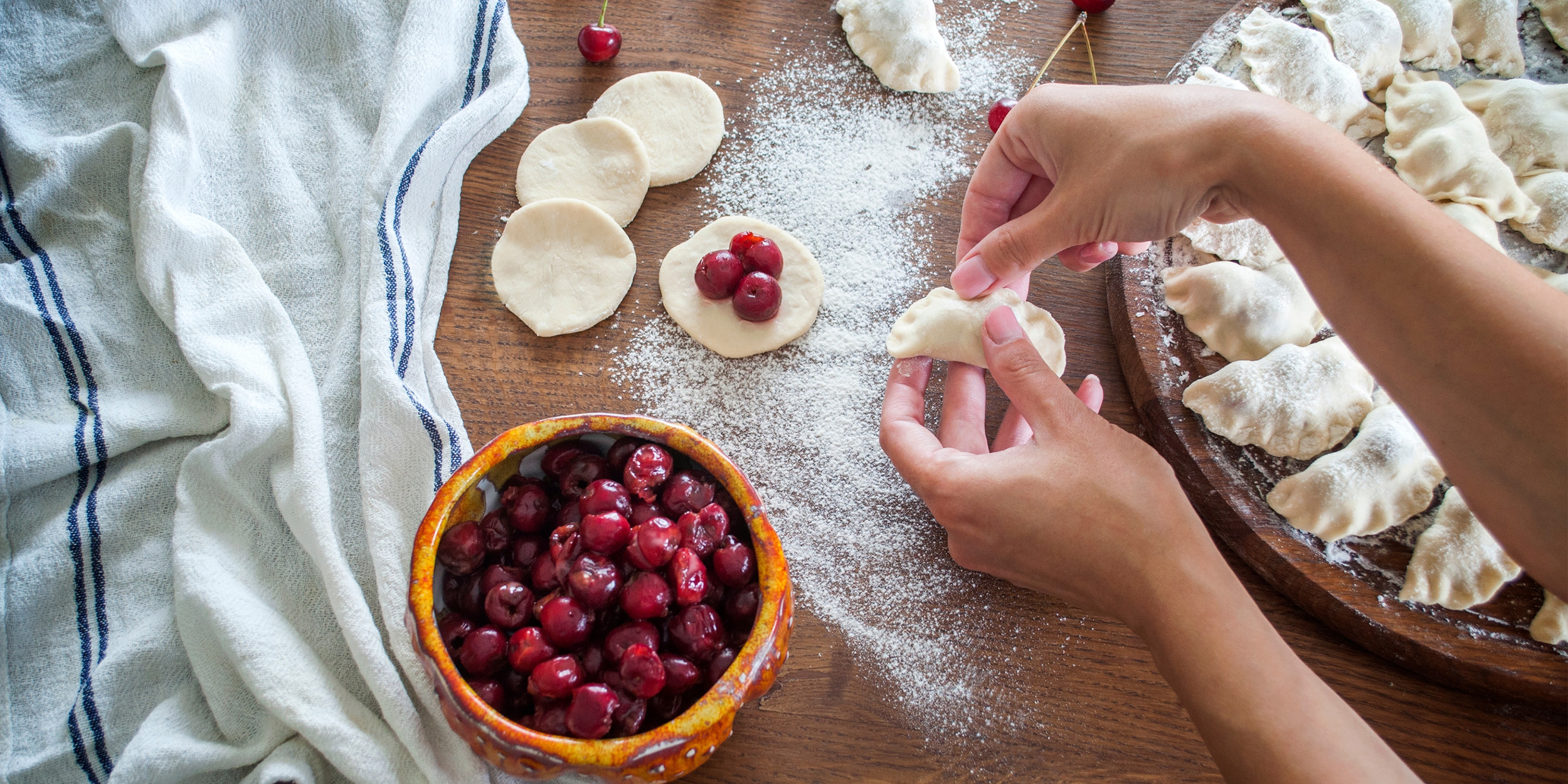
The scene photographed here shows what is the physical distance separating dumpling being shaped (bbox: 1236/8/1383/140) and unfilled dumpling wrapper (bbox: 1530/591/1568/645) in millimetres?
770

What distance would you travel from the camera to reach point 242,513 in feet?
3.59

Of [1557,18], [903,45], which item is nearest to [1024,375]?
[903,45]

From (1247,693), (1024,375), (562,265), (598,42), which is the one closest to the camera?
(1247,693)

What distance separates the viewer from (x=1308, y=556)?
3.64 ft

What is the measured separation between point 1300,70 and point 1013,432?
784 mm

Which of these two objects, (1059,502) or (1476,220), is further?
(1476,220)

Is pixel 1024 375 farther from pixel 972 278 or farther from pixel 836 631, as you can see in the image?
pixel 836 631

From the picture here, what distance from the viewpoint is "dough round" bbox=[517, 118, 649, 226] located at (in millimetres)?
1291

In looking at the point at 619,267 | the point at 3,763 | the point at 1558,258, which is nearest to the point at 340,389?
the point at 619,267

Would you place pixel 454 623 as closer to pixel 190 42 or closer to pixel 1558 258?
pixel 190 42

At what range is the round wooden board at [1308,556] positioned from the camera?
1.08 metres

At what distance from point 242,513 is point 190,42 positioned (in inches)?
28.5

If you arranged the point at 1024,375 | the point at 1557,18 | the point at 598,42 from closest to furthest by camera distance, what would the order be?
the point at 1024,375 < the point at 598,42 < the point at 1557,18

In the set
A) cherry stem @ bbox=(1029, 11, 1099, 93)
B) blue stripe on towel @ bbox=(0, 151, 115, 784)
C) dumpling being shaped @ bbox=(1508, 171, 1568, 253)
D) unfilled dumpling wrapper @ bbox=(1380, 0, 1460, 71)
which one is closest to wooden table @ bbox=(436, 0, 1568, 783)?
cherry stem @ bbox=(1029, 11, 1099, 93)
